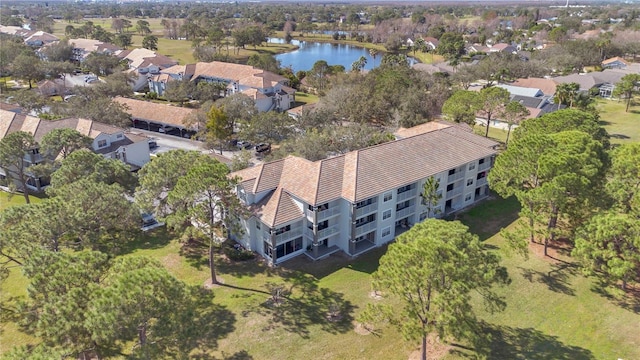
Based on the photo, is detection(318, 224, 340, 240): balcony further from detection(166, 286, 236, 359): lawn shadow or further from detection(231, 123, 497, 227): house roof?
detection(166, 286, 236, 359): lawn shadow

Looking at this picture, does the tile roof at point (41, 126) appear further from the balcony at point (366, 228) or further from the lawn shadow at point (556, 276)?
the lawn shadow at point (556, 276)

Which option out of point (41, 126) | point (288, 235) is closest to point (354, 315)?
point (288, 235)

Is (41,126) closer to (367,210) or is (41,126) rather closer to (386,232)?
(367,210)

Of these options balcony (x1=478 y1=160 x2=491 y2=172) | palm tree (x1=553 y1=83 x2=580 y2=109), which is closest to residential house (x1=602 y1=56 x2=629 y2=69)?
palm tree (x1=553 y1=83 x2=580 y2=109)

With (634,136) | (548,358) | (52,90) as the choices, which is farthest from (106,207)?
(634,136)

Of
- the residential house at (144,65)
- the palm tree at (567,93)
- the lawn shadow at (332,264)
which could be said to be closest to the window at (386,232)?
the lawn shadow at (332,264)

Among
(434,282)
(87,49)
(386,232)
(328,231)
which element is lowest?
(386,232)
